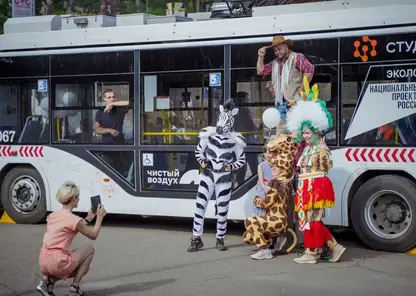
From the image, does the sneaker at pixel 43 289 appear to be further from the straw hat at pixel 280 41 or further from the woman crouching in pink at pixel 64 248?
the straw hat at pixel 280 41

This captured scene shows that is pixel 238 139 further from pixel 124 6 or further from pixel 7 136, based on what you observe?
pixel 124 6

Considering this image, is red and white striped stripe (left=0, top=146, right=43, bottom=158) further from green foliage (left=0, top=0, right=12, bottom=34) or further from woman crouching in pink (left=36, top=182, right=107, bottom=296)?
green foliage (left=0, top=0, right=12, bottom=34)

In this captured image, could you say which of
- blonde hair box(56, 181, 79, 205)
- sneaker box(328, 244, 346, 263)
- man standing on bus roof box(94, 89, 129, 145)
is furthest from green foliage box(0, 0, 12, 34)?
blonde hair box(56, 181, 79, 205)

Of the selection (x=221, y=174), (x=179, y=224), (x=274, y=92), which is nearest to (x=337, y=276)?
(x=221, y=174)

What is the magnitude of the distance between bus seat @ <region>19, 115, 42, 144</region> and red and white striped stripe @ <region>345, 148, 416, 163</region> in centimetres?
515

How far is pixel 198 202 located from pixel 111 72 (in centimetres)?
296

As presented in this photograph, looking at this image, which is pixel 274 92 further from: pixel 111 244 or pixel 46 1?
pixel 46 1

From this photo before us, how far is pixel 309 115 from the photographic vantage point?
9086mm

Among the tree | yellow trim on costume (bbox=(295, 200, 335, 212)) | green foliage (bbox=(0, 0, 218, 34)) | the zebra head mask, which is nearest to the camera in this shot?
yellow trim on costume (bbox=(295, 200, 335, 212))

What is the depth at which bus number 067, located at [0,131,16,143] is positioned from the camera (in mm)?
12695

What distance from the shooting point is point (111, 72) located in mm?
11875

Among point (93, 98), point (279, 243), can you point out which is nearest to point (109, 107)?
point (93, 98)

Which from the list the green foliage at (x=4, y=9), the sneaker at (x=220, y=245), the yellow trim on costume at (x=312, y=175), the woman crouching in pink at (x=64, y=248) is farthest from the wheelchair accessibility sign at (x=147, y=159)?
the green foliage at (x=4, y=9)

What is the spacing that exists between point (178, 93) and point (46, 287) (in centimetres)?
467
